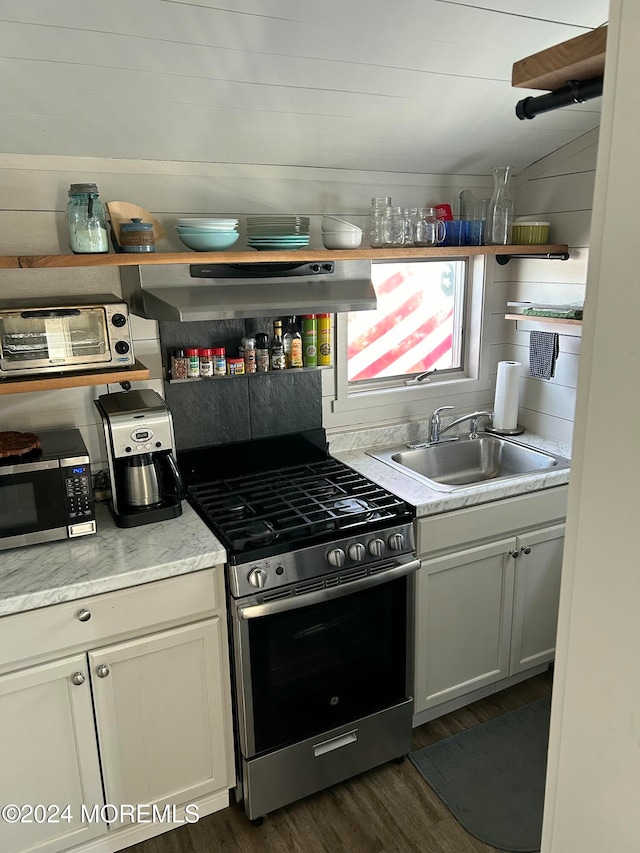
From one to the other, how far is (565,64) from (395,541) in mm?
1666

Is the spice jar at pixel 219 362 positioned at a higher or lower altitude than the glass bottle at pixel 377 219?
lower

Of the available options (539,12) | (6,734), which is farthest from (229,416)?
(539,12)

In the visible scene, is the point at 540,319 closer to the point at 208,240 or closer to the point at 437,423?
the point at 437,423

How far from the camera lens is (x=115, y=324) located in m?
2.08

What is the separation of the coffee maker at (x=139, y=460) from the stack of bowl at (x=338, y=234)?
0.85 metres

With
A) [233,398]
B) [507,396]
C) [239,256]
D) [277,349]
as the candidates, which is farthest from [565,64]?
[507,396]

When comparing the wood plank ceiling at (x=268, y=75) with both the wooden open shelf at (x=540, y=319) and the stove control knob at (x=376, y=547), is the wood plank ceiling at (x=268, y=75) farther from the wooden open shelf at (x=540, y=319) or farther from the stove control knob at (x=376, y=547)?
the stove control knob at (x=376, y=547)

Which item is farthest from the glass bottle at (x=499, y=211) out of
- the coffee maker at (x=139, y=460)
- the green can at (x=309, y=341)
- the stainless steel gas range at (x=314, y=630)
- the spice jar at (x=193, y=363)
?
the coffee maker at (x=139, y=460)

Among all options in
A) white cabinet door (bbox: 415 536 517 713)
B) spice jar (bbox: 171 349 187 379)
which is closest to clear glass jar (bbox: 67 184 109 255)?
spice jar (bbox: 171 349 187 379)

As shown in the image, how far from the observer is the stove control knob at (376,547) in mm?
2189

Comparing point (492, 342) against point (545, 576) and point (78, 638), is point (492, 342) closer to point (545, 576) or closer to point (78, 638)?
point (545, 576)

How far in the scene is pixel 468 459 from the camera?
10.1ft

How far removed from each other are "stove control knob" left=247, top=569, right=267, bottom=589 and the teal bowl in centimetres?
106

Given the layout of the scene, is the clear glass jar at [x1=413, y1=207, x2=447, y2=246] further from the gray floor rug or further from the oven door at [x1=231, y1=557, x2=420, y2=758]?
the gray floor rug
